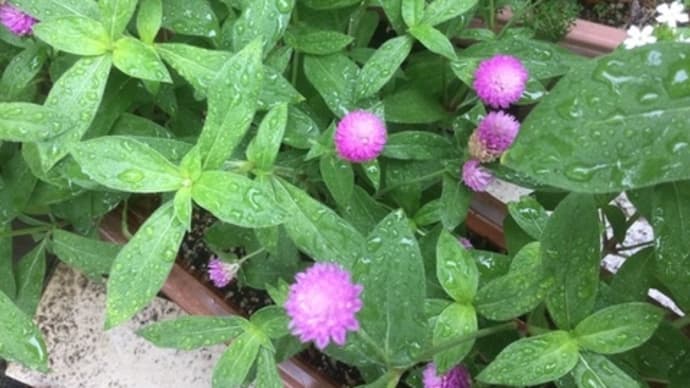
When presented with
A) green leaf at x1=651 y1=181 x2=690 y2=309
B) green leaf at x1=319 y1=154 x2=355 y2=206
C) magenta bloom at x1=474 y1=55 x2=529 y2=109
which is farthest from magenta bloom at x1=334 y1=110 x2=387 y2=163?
green leaf at x1=651 y1=181 x2=690 y2=309

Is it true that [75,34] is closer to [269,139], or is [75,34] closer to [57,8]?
[57,8]

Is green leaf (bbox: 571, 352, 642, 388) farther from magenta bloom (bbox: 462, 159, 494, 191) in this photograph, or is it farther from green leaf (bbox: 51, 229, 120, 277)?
green leaf (bbox: 51, 229, 120, 277)

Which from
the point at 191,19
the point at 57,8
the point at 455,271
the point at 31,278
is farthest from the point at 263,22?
the point at 31,278

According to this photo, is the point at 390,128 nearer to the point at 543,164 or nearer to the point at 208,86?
the point at 208,86

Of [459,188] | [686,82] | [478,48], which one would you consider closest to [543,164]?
[686,82]

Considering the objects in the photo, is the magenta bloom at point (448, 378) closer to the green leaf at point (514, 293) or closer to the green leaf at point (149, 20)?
the green leaf at point (514, 293)

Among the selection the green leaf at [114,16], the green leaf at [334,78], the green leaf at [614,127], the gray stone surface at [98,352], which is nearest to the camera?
the green leaf at [614,127]

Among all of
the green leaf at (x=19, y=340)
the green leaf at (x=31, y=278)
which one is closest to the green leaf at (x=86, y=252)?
the green leaf at (x=31, y=278)
